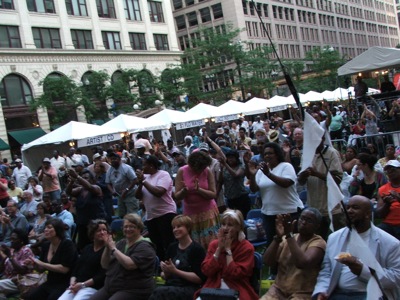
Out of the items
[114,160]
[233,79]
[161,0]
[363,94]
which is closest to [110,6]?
[161,0]

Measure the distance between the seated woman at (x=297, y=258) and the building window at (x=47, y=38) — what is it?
3704 cm

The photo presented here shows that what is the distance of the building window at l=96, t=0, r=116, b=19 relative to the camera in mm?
43281

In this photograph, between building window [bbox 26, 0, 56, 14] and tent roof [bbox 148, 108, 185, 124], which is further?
building window [bbox 26, 0, 56, 14]

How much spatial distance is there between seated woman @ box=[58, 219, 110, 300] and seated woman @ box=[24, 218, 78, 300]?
17 centimetres

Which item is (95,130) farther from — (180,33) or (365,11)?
(365,11)

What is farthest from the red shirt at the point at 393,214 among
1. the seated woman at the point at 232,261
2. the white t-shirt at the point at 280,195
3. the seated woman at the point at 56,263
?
the seated woman at the point at 56,263

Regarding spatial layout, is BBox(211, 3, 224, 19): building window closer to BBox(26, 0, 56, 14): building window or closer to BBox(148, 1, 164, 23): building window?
BBox(148, 1, 164, 23): building window

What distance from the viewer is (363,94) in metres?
14.8

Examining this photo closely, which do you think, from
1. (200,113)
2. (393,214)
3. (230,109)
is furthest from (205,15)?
(393,214)

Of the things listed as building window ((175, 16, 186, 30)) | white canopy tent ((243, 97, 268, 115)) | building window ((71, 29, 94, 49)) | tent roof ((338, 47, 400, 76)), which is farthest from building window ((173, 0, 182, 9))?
tent roof ((338, 47, 400, 76))

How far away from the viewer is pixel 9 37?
35.9 metres

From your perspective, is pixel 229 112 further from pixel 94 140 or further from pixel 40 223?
pixel 40 223

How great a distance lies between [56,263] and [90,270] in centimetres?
57

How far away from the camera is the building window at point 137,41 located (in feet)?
150
